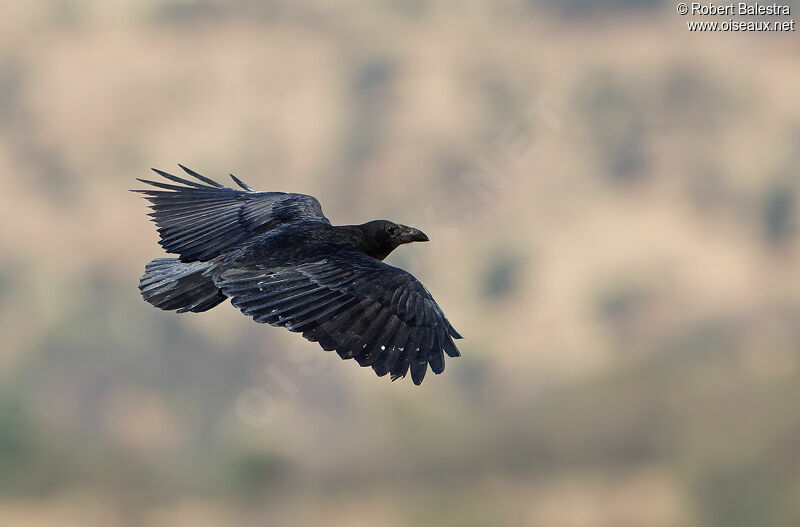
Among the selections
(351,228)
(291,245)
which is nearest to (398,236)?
(351,228)

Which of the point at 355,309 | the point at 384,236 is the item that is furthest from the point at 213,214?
the point at 355,309

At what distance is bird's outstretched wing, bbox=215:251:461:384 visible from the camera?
9.34m

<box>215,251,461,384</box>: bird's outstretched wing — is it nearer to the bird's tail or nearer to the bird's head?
the bird's tail

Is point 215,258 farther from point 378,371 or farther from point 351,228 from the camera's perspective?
point 378,371

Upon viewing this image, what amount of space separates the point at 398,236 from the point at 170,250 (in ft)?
9.13

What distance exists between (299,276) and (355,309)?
806 millimetres

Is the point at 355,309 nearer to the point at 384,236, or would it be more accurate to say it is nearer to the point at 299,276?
the point at 299,276

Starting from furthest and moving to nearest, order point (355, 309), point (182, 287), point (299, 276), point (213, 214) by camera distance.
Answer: point (213, 214) → point (182, 287) → point (299, 276) → point (355, 309)

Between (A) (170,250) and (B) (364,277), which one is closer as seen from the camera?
(B) (364,277)

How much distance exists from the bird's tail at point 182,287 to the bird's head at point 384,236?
75.1 inches

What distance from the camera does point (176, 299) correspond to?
36.2 ft

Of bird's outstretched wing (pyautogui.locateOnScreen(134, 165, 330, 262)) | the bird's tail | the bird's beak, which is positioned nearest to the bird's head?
the bird's beak

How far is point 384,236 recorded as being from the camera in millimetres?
11781

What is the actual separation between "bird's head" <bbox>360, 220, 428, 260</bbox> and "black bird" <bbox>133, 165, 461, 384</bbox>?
12mm
